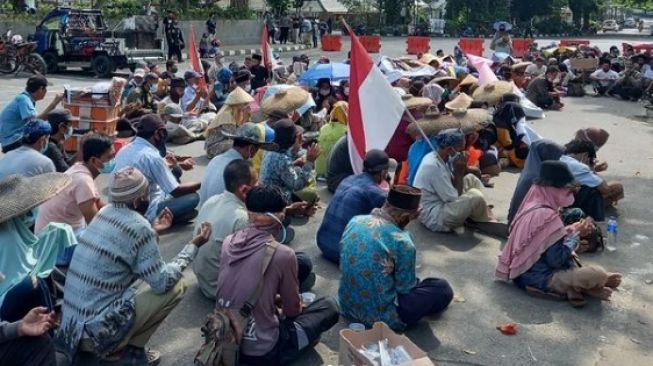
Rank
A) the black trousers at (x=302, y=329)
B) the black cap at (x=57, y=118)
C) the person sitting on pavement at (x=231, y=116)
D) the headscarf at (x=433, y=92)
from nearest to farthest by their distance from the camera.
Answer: the black trousers at (x=302, y=329)
the black cap at (x=57, y=118)
the person sitting on pavement at (x=231, y=116)
the headscarf at (x=433, y=92)

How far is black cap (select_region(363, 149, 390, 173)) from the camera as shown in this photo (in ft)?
18.0

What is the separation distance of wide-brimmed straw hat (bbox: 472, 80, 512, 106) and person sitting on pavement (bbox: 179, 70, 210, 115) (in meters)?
4.88

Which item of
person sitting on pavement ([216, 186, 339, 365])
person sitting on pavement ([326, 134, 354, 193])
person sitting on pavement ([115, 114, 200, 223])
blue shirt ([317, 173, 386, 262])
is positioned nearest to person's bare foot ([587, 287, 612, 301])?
blue shirt ([317, 173, 386, 262])

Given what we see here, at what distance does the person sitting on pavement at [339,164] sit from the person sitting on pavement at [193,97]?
5.05 meters

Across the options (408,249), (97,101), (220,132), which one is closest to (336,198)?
(408,249)

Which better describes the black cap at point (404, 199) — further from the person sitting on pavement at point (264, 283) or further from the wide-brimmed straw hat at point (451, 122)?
the wide-brimmed straw hat at point (451, 122)

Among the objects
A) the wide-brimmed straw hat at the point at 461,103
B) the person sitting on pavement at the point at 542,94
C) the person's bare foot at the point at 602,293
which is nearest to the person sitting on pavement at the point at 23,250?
the person's bare foot at the point at 602,293

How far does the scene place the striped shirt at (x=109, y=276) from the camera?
13.0 feet

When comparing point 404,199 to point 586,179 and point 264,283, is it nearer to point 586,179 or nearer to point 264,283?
point 264,283

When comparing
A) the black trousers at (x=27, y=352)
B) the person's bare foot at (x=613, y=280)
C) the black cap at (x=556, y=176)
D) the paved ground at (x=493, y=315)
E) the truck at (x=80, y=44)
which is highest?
the truck at (x=80, y=44)

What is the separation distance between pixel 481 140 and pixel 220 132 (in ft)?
11.8

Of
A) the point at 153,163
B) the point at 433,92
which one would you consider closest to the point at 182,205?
the point at 153,163

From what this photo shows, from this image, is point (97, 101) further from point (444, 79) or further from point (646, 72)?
point (646, 72)

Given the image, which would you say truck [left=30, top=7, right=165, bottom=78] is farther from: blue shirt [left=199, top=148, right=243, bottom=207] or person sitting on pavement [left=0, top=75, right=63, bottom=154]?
blue shirt [left=199, top=148, right=243, bottom=207]
